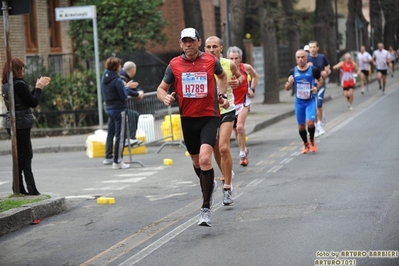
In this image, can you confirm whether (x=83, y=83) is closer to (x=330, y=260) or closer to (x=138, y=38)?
(x=138, y=38)

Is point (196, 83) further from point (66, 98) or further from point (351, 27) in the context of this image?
point (351, 27)

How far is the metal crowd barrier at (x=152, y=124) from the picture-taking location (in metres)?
19.1

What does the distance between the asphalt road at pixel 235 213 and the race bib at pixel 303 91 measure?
102 cm

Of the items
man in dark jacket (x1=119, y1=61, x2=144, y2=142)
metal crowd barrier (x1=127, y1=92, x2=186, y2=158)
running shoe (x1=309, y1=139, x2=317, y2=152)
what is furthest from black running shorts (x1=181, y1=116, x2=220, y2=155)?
metal crowd barrier (x1=127, y1=92, x2=186, y2=158)

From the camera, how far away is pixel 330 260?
24.5ft

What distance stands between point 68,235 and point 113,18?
63.1 feet

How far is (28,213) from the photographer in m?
10.8

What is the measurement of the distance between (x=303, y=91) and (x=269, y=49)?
14647 mm

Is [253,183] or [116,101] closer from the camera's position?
[253,183]

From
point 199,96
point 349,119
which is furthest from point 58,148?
point 199,96

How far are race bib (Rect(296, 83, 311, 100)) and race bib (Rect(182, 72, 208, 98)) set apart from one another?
270 inches

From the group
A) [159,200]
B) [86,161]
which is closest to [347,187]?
[159,200]

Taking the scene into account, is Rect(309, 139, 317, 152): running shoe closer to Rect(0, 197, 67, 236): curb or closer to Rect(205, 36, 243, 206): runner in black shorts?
Rect(205, 36, 243, 206): runner in black shorts

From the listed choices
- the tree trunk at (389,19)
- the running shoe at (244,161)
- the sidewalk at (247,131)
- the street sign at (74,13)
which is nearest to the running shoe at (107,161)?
the running shoe at (244,161)
